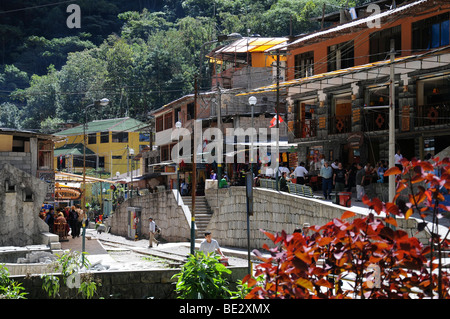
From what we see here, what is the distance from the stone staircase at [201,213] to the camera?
1236 inches

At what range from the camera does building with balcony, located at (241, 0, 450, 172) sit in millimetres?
26422

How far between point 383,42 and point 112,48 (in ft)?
212

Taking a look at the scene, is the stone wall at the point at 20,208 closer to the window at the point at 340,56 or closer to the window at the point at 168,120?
the window at the point at 340,56

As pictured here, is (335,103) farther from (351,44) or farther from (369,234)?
(369,234)

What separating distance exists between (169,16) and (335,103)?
7704cm

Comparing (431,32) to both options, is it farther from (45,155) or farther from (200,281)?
(200,281)

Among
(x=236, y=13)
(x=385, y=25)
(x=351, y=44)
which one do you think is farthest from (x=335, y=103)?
(x=236, y=13)

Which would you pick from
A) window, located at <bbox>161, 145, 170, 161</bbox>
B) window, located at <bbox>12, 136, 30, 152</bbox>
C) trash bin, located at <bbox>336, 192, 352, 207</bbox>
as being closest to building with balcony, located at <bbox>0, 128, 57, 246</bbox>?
window, located at <bbox>12, 136, 30, 152</bbox>

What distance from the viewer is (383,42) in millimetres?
29312

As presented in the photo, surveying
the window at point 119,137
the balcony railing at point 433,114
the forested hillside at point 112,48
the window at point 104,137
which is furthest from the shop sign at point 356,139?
the window at point 104,137

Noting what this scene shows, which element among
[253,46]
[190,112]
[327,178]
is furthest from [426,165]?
[190,112]

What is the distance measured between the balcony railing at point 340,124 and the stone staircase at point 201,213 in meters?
7.88

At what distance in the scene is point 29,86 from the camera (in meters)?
98.3
